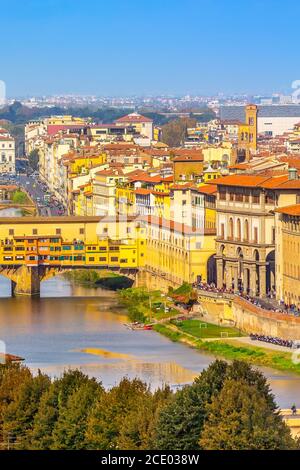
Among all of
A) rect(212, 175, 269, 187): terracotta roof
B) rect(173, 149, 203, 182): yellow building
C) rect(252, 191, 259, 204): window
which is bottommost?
rect(173, 149, 203, 182): yellow building

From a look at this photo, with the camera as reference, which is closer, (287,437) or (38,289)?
(287,437)

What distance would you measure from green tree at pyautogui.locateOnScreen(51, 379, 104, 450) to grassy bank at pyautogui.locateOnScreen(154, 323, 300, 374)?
7.36m

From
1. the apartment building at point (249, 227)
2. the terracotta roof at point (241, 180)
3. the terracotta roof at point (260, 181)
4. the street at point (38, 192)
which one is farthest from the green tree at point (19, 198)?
the apartment building at point (249, 227)

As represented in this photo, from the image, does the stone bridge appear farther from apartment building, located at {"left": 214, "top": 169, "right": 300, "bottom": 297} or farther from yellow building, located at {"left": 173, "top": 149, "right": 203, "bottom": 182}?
yellow building, located at {"left": 173, "top": 149, "right": 203, "bottom": 182}

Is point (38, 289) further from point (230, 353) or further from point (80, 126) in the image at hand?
point (80, 126)

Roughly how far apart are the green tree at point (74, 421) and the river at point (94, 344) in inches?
133

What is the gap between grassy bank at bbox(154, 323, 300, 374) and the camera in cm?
2952

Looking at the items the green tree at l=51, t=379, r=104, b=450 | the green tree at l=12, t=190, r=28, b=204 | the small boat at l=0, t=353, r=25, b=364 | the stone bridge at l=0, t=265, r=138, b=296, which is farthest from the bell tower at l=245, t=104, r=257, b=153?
the green tree at l=51, t=379, r=104, b=450

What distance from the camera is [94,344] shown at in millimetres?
32156

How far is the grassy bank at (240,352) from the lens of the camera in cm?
2952

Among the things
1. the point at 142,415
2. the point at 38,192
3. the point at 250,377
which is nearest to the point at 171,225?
the point at 250,377

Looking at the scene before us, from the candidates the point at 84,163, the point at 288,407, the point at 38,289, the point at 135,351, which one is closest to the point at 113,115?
the point at 84,163

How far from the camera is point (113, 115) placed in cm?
11800
